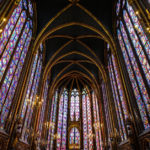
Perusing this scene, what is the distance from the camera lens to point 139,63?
30.5 feet

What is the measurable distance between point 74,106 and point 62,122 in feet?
12.7

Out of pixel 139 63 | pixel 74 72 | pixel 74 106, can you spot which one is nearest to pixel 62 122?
pixel 74 106

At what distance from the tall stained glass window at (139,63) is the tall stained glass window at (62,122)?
16387mm

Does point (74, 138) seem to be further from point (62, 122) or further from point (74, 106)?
point (74, 106)

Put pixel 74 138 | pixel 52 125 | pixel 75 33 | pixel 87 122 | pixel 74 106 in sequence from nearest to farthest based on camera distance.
→ pixel 75 33, pixel 52 125, pixel 74 138, pixel 87 122, pixel 74 106

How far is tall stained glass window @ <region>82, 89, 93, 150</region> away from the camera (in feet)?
71.2

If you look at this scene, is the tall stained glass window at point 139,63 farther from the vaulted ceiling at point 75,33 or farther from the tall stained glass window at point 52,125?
the tall stained glass window at point 52,125

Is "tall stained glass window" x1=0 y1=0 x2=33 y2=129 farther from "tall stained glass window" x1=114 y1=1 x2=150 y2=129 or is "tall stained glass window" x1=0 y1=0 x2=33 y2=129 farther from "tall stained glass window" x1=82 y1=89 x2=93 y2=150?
"tall stained glass window" x1=82 y1=89 x2=93 y2=150

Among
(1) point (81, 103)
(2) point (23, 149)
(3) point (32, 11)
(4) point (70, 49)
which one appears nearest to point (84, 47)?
(4) point (70, 49)

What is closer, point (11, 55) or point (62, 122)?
point (11, 55)

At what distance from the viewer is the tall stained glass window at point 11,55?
8718 mm

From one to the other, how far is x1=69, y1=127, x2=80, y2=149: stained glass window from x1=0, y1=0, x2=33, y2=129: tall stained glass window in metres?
15.4

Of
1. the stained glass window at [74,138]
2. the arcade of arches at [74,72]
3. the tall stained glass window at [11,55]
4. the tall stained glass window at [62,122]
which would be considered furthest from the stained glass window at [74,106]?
the tall stained glass window at [11,55]

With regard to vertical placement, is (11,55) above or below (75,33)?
below
